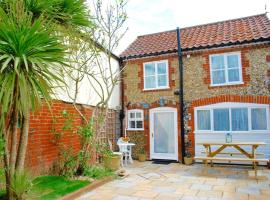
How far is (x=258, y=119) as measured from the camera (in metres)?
9.80

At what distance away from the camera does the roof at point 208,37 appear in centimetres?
1036

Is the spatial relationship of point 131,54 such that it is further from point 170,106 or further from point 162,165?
point 162,165

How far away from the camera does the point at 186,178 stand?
7.73 metres

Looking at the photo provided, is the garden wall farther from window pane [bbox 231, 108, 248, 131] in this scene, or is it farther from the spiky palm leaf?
window pane [bbox 231, 108, 248, 131]

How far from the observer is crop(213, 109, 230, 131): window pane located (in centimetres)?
1025

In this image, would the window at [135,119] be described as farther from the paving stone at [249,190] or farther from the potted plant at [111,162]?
the paving stone at [249,190]

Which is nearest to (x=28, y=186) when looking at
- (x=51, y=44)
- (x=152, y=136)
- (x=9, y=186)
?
(x=9, y=186)

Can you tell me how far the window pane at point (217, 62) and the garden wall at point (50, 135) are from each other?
19.3ft

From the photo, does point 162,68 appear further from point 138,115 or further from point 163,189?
point 163,189

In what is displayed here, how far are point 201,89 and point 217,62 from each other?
129 cm

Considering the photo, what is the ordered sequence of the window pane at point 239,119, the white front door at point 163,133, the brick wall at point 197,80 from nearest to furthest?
the brick wall at point 197,80, the window pane at point 239,119, the white front door at point 163,133

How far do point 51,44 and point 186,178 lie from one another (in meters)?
5.62

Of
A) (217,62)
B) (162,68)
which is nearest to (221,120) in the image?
(217,62)

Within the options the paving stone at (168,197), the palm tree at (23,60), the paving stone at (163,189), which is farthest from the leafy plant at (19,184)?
the paving stone at (163,189)
